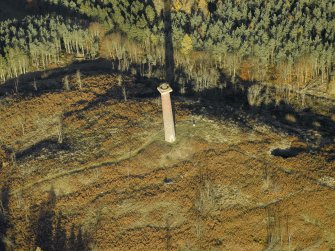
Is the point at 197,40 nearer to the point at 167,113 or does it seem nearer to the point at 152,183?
the point at 167,113

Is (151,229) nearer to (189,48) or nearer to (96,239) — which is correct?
(96,239)

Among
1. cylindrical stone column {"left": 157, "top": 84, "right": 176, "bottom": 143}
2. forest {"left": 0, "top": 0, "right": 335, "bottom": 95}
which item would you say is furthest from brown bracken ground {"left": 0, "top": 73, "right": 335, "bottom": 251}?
forest {"left": 0, "top": 0, "right": 335, "bottom": 95}

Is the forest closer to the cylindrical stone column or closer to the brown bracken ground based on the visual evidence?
the brown bracken ground

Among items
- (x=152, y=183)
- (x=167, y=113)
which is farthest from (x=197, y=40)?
(x=152, y=183)

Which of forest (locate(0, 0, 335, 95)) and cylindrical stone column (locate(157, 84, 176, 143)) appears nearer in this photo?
cylindrical stone column (locate(157, 84, 176, 143))

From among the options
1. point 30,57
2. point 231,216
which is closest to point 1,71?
point 30,57

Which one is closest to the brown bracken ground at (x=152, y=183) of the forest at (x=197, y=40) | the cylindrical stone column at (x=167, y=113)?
the cylindrical stone column at (x=167, y=113)
